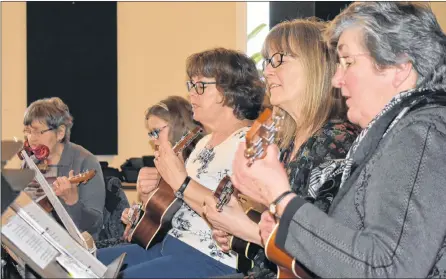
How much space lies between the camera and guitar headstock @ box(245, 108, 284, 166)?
67.1 inches

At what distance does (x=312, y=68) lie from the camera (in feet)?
8.59

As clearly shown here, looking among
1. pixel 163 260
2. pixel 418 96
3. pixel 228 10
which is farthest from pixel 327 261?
pixel 228 10

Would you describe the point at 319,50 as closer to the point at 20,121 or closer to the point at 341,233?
the point at 341,233

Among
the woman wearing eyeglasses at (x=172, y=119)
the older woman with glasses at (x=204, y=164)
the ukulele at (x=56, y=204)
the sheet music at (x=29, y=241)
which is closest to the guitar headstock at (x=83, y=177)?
the woman wearing eyeglasses at (x=172, y=119)

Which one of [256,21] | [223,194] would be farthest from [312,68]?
[256,21]

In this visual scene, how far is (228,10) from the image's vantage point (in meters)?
6.36

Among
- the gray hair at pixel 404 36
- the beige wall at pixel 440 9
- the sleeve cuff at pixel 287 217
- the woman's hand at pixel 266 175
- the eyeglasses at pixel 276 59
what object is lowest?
the sleeve cuff at pixel 287 217

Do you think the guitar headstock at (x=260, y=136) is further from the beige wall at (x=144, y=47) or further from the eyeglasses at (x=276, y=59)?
the beige wall at (x=144, y=47)

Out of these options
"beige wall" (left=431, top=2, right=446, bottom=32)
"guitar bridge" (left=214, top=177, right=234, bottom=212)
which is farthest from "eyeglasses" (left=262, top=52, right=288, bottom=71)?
"beige wall" (left=431, top=2, right=446, bottom=32)

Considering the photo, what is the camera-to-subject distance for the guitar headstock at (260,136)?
5.59 feet

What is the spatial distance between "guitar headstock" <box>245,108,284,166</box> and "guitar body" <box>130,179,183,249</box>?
1.60m

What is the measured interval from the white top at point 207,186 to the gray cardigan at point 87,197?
1.09 m

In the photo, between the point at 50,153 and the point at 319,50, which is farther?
the point at 50,153

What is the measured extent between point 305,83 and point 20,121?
427 cm
